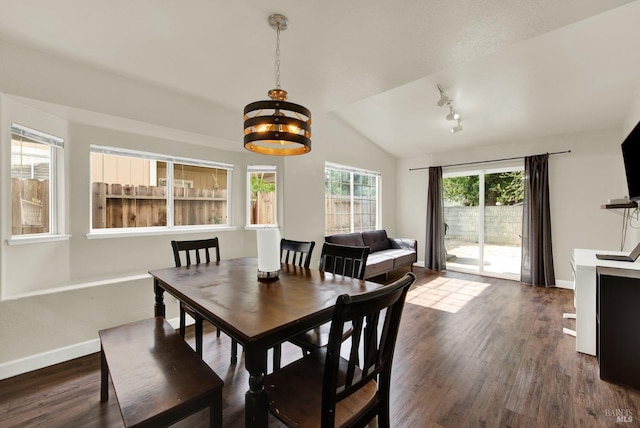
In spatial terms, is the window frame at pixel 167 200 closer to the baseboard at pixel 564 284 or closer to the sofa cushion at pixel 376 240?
the sofa cushion at pixel 376 240

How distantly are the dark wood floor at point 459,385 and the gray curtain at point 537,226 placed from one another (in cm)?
155

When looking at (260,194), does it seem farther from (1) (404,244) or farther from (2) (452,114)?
(1) (404,244)

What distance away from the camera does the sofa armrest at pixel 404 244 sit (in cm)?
553

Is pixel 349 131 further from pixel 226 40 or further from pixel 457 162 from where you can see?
pixel 226 40

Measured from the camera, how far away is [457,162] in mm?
5430

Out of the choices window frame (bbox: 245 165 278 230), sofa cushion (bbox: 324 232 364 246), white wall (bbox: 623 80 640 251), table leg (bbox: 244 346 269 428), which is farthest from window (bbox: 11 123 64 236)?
white wall (bbox: 623 80 640 251)

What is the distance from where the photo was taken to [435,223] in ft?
18.3

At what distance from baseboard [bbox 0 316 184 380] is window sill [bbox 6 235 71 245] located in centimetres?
92

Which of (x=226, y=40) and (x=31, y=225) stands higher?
(x=226, y=40)

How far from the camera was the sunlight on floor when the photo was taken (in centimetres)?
372

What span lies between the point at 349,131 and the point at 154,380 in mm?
4530

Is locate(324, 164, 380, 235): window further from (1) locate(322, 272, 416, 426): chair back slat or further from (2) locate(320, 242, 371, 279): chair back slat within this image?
(1) locate(322, 272, 416, 426): chair back slat

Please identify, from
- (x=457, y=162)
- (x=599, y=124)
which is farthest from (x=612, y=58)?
(x=457, y=162)

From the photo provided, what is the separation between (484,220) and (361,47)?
427 cm
